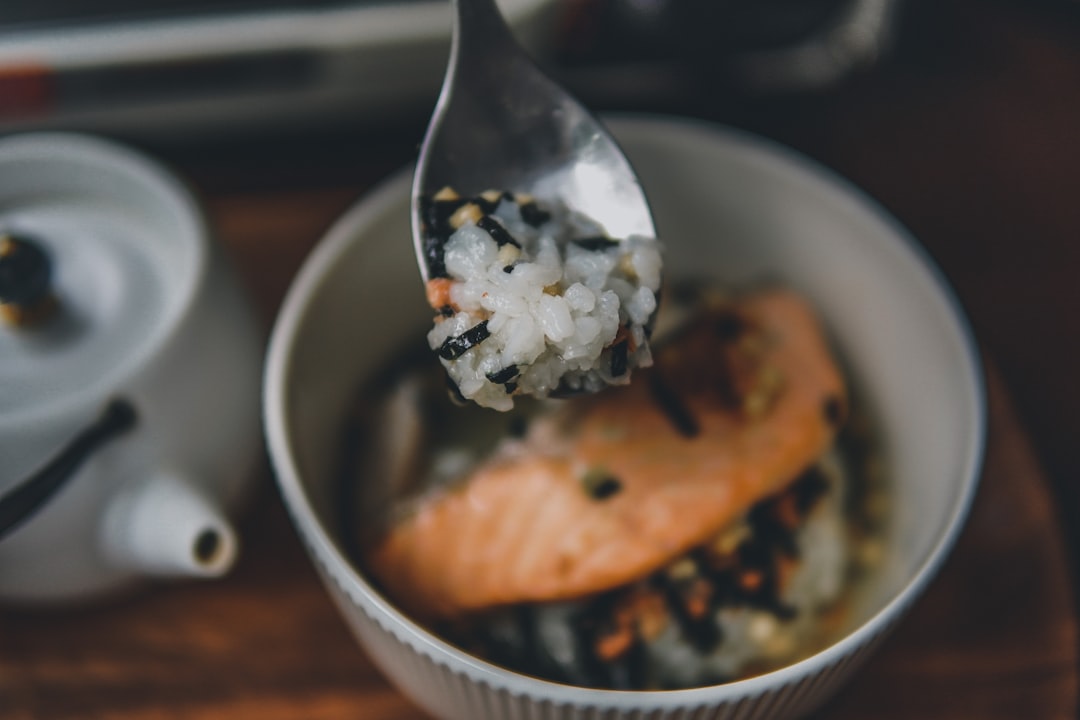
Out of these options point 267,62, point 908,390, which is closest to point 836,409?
point 908,390

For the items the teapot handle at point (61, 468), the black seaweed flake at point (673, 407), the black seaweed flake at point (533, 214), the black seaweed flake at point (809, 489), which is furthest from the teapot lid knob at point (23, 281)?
the black seaweed flake at point (809, 489)

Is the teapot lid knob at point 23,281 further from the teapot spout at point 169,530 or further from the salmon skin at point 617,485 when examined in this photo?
the salmon skin at point 617,485

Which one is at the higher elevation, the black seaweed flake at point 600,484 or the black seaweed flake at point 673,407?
the black seaweed flake at point 673,407

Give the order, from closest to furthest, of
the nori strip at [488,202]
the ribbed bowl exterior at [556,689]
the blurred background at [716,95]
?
the ribbed bowl exterior at [556,689]
the nori strip at [488,202]
the blurred background at [716,95]

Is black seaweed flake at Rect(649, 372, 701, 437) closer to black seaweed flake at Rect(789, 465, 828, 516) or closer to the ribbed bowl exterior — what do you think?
black seaweed flake at Rect(789, 465, 828, 516)

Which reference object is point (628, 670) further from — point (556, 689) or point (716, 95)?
point (716, 95)

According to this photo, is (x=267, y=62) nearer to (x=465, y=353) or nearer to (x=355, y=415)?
(x=355, y=415)
